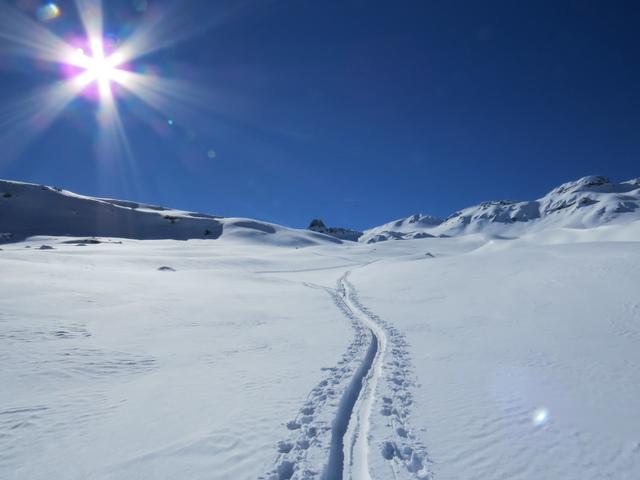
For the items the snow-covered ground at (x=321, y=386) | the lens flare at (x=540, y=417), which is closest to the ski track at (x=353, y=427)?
the snow-covered ground at (x=321, y=386)

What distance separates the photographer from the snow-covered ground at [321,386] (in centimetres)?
540

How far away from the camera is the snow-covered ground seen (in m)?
5.40

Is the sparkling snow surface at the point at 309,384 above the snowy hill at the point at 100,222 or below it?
below

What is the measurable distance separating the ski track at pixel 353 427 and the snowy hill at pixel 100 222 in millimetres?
96685

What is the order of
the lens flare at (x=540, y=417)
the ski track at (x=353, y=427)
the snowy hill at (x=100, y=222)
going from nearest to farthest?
the ski track at (x=353, y=427) < the lens flare at (x=540, y=417) < the snowy hill at (x=100, y=222)

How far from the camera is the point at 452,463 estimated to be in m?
5.43

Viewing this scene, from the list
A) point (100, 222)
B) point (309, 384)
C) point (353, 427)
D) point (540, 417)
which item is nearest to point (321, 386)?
point (309, 384)

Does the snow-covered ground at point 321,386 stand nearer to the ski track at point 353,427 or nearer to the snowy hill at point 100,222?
the ski track at point 353,427

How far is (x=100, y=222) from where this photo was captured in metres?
118

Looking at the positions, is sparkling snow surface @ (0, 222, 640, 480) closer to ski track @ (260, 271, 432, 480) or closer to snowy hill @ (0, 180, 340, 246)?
ski track @ (260, 271, 432, 480)

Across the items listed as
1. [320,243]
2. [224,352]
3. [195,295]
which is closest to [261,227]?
[320,243]

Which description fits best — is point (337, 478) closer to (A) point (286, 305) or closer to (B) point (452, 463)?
(B) point (452, 463)

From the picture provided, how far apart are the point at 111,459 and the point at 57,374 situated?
14.7ft

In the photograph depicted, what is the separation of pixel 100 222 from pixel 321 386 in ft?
438
